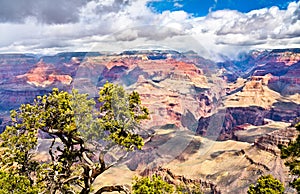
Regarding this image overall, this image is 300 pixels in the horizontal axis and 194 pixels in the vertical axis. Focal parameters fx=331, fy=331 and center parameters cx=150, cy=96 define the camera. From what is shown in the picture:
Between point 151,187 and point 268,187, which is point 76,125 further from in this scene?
point 268,187

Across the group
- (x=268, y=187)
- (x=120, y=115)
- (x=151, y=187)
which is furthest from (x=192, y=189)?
(x=120, y=115)

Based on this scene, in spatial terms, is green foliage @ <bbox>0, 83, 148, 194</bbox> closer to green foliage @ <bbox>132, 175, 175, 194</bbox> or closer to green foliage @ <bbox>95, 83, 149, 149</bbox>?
green foliage @ <bbox>95, 83, 149, 149</bbox>

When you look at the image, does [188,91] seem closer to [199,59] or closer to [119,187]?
[199,59]

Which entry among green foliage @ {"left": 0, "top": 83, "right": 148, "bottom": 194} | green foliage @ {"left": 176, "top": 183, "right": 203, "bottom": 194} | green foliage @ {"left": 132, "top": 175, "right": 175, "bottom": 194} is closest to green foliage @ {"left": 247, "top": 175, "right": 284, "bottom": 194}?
green foliage @ {"left": 176, "top": 183, "right": 203, "bottom": 194}

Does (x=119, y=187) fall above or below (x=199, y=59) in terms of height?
below

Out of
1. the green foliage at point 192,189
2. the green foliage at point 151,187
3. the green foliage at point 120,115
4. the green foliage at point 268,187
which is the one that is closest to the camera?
the green foliage at point 151,187

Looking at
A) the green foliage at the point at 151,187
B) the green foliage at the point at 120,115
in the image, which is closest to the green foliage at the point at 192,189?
the green foliage at the point at 151,187

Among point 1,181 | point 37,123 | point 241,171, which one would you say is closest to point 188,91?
point 37,123

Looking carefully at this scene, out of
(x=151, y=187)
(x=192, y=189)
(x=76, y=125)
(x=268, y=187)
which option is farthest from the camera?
(x=192, y=189)

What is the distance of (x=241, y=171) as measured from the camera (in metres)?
97.0

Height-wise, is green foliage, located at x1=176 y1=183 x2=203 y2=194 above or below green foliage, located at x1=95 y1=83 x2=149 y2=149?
below

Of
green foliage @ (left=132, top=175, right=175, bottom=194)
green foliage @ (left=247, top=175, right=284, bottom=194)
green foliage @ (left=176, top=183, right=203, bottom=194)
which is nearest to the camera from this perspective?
green foliage @ (left=132, top=175, right=175, bottom=194)

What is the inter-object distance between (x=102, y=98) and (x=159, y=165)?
9409cm

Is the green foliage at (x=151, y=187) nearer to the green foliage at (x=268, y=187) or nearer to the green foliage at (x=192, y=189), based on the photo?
the green foliage at (x=192, y=189)
